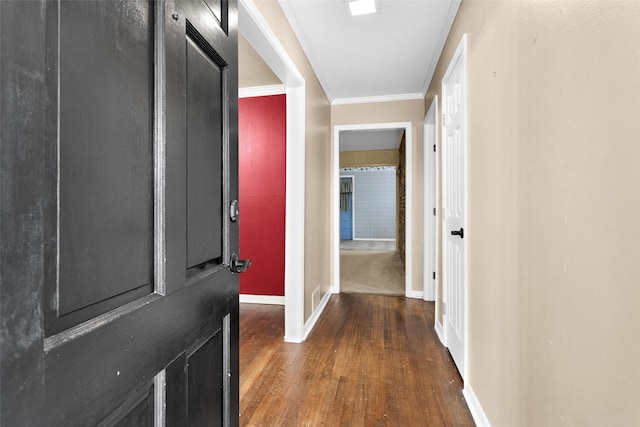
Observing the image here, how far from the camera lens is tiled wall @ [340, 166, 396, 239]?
10.7 meters

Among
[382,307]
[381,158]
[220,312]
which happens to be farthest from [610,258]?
[381,158]

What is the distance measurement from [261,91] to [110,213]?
3.22 metres

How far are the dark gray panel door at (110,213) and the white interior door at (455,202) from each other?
1.53 m

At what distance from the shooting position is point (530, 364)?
1.09 m

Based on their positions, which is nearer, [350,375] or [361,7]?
[350,375]

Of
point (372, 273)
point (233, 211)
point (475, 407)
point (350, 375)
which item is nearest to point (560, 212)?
point (233, 211)

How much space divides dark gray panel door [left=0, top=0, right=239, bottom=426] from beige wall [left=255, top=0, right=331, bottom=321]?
147 cm

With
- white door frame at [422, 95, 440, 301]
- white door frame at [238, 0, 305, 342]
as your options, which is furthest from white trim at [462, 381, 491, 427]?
white door frame at [422, 95, 440, 301]

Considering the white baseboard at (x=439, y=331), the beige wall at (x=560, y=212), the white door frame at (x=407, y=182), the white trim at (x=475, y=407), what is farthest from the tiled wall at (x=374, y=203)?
the beige wall at (x=560, y=212)

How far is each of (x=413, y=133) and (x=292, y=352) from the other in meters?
2.80

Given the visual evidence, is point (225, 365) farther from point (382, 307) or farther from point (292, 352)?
point (382, 307)

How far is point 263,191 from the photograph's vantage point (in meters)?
3.58

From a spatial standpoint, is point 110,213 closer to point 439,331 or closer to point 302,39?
point 302,39

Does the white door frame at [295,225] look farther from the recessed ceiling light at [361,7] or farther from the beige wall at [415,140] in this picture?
the beige wall at [415,140]
